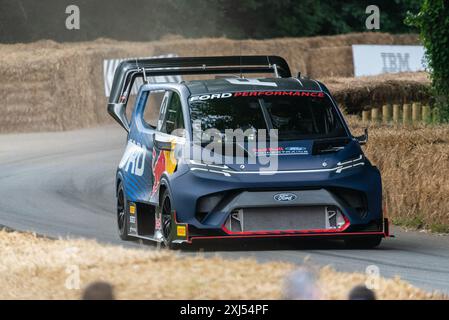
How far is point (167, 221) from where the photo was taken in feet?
44.4

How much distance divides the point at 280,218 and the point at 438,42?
34.1ft

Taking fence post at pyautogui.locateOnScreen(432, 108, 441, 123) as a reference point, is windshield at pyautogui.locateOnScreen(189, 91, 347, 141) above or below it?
above

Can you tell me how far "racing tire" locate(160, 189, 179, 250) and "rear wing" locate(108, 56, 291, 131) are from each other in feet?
7.49

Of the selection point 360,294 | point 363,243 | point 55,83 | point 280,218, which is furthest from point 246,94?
point 55,83

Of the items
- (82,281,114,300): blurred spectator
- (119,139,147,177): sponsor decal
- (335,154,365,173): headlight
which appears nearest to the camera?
(82,281,114,300): blurred spectator

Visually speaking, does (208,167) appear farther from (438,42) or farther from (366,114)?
(366,114)

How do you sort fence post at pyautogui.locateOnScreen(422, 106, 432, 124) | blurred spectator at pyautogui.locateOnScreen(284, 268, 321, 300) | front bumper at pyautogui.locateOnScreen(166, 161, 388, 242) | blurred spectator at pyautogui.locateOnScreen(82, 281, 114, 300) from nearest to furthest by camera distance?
blurred spectator at pyautogui.locateOnScreen(82, 281, 114, 300), blurred spectator at pyautogui.locateOnScreen(284, 268, 321, 300), front bumper at pyautogui.locateOnScreen(166, 161, 388, 242), fence post at pyautogui.locateOnScreen(422, 106, 432, 124)

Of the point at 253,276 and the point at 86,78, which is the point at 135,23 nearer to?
the point at 86,78

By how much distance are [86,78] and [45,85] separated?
1.71 meters

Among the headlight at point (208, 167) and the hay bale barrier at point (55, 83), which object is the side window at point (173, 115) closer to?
the headlight at point (208, 167)

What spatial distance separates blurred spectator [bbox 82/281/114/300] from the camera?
662 centimetres

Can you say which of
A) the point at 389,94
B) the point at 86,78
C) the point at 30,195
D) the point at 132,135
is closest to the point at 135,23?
the point at 86,78

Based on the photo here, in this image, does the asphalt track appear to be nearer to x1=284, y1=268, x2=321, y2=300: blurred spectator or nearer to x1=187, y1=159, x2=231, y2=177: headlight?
x1=187, y1=159, x2=231, y2=177: headlight

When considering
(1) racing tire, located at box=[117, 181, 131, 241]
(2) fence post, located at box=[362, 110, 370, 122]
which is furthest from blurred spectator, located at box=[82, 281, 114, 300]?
(2) fence post, located at box=[362, 110, 370, 122]
